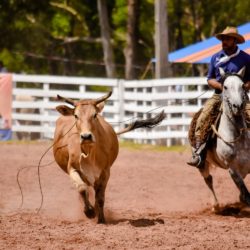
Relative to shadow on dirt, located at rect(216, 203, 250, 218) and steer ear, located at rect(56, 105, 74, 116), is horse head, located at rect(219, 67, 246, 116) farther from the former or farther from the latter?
steer ear, located at rect(56, 105, 74, 116)

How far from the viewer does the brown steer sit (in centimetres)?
966

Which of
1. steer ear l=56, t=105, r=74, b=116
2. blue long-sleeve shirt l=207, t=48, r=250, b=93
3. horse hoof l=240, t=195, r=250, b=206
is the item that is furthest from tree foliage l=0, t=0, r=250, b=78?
horse hoof l=240, t=195, r=250, b=206

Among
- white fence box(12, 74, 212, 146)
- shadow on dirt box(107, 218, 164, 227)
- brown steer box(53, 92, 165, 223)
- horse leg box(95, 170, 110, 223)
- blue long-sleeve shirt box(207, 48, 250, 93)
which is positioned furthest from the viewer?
white fence box(12, 74, 212, 146)

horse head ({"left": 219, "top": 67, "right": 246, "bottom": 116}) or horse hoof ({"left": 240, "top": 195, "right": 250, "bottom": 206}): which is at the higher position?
horse head ({"left": 219, "top": 67, "right": 246, "bottom": 116})

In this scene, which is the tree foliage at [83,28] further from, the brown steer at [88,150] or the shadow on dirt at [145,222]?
the shadow on dirt at [145,222]

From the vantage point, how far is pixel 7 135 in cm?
2066

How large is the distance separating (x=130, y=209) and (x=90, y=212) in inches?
68.0

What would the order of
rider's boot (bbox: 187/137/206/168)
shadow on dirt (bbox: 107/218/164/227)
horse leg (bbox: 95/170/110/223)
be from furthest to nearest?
rider's boot (bbox: 187/137/206/168)
horse leg (bbox: 95/170/110/223)
shadow on dirt (bbox: 107/218/164/227)

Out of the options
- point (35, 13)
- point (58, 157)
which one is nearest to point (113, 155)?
point (58, 157)

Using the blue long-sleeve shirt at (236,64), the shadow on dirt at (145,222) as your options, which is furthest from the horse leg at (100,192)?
the blue long-sleeve shirt at (236,64)

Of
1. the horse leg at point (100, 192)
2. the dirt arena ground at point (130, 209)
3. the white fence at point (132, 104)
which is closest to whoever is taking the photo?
the dirt arena ground at point (130, 209)

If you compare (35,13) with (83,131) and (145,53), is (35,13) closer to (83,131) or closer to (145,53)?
(145,53)

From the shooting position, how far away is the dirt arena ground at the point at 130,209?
825 cm

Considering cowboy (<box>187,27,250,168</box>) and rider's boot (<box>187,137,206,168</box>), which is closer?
cowboy (<box>187,27,250,168</box>)
